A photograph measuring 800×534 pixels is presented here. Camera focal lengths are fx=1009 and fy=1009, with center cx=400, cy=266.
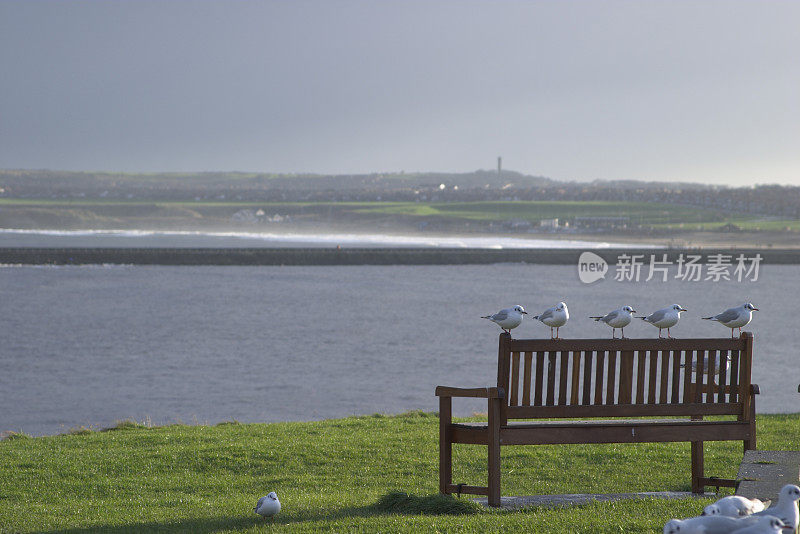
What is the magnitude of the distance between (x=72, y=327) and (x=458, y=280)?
1998 inches

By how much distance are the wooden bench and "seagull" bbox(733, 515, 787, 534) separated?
309 cm

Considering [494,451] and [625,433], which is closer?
[494,451]

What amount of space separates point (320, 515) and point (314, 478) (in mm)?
2668

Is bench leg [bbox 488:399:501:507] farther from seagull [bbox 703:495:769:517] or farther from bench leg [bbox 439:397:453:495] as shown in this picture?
seagull [bbox 703:495:769:517]

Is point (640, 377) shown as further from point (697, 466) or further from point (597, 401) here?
point (697, 466)

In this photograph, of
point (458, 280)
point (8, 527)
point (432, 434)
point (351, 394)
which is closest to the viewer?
point (8, 527)

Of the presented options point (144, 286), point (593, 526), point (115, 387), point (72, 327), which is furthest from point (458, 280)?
point (593, 526)

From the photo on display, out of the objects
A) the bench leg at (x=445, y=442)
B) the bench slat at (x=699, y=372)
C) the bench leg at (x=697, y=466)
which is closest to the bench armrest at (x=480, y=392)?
the bench leg at (x=445, y=442)

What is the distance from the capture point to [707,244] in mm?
157500

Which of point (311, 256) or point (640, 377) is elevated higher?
point (640, 377)

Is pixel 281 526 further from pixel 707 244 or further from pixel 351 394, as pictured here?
pixel 707 244

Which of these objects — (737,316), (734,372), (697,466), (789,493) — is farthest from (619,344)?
(789,493)

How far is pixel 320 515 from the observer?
7.88 m

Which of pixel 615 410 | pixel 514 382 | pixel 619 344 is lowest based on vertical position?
pixel 615 410
